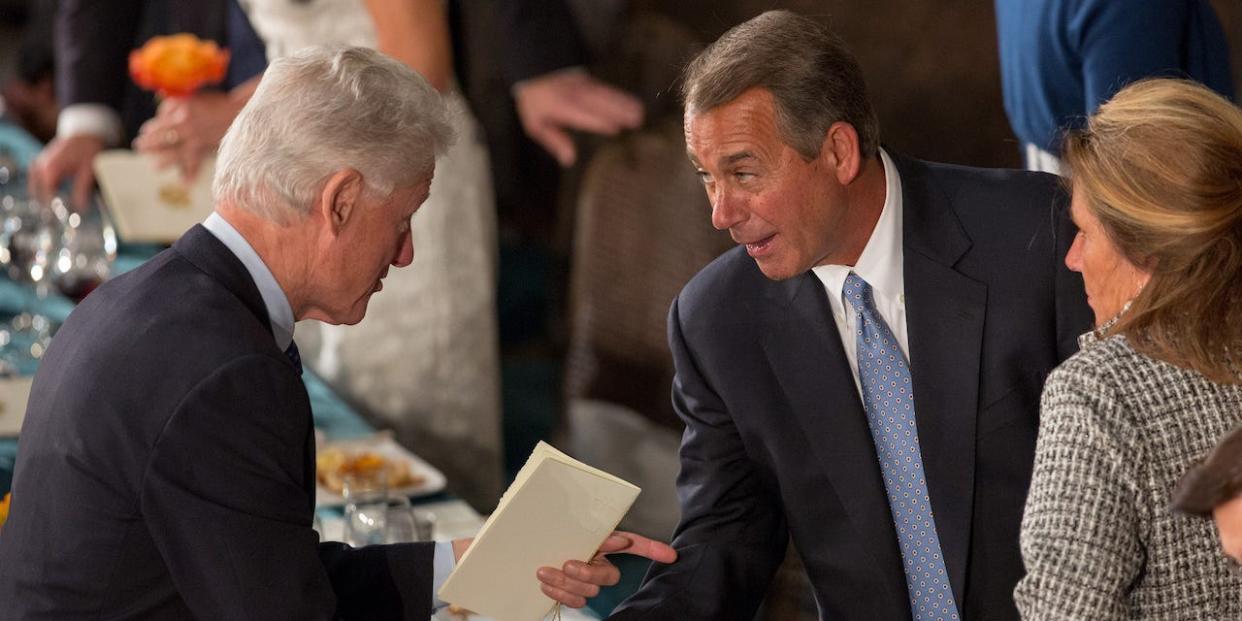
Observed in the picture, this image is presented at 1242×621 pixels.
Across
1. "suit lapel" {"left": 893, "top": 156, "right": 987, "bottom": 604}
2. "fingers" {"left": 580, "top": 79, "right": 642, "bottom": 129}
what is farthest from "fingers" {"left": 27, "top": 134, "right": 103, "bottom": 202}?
"suit lapel" {"left": 893, "top": 156, "right": 987, "bottom": 604}

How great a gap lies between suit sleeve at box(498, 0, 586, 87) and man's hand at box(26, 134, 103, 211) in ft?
5.06

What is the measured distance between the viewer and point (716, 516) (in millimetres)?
2236

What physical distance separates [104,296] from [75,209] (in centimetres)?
301

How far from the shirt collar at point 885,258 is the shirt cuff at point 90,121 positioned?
3.68 meters

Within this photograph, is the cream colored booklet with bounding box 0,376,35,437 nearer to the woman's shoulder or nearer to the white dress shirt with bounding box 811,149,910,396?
the white dress shirt with bounding box 811,149,910,396

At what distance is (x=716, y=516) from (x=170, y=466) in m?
0.91

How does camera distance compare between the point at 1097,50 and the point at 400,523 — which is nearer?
the point at 400,523

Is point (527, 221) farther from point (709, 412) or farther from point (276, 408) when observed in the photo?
point (276, 408)

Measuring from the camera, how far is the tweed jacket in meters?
1.53

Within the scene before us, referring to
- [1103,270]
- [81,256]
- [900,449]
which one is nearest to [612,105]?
[81,256]

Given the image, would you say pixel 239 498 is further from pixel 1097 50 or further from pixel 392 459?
pixel 1097 50

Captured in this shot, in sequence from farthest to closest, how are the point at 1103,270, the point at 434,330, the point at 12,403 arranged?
1. the point at 434,330
2. the point at 12,403
3. the point at 1103,270

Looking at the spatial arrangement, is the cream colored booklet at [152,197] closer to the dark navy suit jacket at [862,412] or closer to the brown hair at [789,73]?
the dark navy suit jacket at [862,412]

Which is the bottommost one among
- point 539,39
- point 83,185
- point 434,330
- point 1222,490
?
point 434,330
